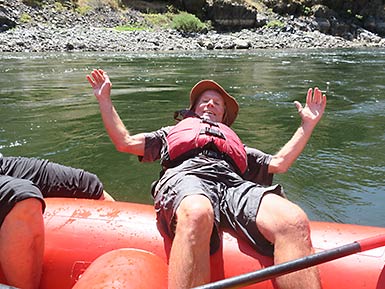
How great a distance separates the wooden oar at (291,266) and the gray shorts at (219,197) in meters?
0.36

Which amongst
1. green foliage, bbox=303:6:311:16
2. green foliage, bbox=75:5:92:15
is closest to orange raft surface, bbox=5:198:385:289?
green foliage, bbox=75:5:92:15

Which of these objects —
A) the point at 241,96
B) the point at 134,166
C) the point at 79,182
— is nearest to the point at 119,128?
the point at 79,182

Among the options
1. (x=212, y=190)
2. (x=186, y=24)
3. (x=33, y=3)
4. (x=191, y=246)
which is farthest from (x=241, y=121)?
(x=33, y=3)

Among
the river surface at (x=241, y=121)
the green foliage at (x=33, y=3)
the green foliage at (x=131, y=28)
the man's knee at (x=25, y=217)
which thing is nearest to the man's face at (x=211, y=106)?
the river surface at (x=241, y=121)

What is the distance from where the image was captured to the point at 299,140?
2984 millimetres

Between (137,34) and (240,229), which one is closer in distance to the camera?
(240,229)

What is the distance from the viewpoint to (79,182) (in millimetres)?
2930

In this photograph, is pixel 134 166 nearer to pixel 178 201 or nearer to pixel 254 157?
pixel 254 157

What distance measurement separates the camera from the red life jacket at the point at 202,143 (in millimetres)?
2736

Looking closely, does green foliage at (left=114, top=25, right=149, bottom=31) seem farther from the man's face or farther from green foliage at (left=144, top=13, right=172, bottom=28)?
the man's face

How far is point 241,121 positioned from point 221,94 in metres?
3.59

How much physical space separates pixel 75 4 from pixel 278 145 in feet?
78.0

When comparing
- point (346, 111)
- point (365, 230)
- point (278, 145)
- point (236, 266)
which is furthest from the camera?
point (346, 111)

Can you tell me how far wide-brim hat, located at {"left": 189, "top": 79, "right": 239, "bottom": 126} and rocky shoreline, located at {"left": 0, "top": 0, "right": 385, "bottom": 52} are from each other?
17630 millimetres
